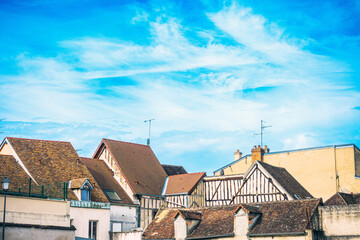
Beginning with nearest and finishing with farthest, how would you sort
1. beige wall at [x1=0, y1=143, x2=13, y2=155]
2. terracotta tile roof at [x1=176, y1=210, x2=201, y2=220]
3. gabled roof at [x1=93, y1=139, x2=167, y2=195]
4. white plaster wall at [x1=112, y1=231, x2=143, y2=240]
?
terracotta tile roof at [x1=176, y1=210, x2=201, y2=220]
white plaster wall at [x1=112, y1=231, x2=143, y2=240]
beige wall at [x1=0, y1=143, x2=13, y2=155]
gabled roof at [x1=93, y1=139, x2=167, y2=195]

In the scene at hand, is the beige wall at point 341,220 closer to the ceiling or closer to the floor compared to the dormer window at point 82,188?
closer to the floor

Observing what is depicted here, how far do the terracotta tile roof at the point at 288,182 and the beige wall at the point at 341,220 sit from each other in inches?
295

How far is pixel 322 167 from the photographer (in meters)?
40.6

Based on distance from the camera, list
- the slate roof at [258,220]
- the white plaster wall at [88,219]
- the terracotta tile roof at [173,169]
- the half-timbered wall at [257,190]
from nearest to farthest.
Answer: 1. the slate roof at [258,220]
2. the white plaster wall at [88,219]
3. the half-timbered wall at [257,190]
4. the terracotta tile roof at [173,169]

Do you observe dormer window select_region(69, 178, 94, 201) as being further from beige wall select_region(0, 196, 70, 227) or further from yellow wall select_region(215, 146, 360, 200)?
yellow wall select_region(215, 146, 360, 200)

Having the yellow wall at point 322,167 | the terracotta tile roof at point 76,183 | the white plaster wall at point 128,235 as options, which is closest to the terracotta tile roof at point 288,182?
the yellow wall at point 322,167

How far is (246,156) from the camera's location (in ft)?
148

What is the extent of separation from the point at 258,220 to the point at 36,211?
11.8 metres

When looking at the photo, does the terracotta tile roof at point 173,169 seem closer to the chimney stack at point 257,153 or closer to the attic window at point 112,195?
the chimney stack at point 257,153

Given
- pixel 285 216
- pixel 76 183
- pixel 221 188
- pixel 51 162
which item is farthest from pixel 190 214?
pixel 51 162

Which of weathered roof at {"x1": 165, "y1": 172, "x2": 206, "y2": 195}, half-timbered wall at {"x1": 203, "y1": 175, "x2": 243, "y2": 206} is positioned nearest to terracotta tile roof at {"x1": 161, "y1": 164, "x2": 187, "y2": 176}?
weathered roof at {"x1": 165, "y1": 172, "x2": 206, "y2": 195}

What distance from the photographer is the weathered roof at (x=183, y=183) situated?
39969mm

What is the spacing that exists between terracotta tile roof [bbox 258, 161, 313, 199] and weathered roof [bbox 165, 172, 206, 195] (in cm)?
532

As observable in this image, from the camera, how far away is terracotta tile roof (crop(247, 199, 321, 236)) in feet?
92.2
